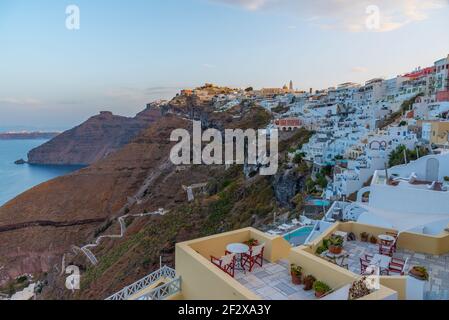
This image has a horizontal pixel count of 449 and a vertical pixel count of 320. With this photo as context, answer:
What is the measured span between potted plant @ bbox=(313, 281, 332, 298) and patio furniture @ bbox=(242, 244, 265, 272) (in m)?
0.96

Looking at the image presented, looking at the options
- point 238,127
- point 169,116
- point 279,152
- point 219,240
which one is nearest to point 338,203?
point 219,240

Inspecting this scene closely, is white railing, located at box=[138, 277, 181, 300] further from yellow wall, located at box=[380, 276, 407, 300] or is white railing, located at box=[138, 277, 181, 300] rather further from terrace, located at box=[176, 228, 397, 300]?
yellow wall, located at box=[380, 276, 407, 300]

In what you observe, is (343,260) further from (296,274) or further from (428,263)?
(296,274)

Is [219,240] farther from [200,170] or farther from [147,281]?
[200,170]

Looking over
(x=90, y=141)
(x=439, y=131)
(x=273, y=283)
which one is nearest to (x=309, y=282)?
(x=273, y=283)

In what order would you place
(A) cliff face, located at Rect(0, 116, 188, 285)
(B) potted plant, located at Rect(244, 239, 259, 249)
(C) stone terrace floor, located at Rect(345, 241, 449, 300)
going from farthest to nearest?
(A) cliff face, located at Rect(0, 116, 188, 285)
(B) potted plant, located at Rect(244, 239, 259, 249)
(C) stone terrace floor, located at Rect(345, 241, 449, 300)

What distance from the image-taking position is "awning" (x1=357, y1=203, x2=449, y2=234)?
729 cm

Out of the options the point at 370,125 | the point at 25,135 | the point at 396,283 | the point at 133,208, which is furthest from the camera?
the point at 25,135

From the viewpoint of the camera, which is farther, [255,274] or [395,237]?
[395,237]

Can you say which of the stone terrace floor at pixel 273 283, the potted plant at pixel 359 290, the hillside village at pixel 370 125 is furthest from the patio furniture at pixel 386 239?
the hillside village at pixel 370 125

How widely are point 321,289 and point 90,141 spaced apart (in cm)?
10619

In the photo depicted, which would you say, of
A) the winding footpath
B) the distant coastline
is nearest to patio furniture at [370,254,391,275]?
the winding footpath

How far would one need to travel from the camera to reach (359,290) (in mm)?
3105

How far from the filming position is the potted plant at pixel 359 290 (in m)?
3.06
